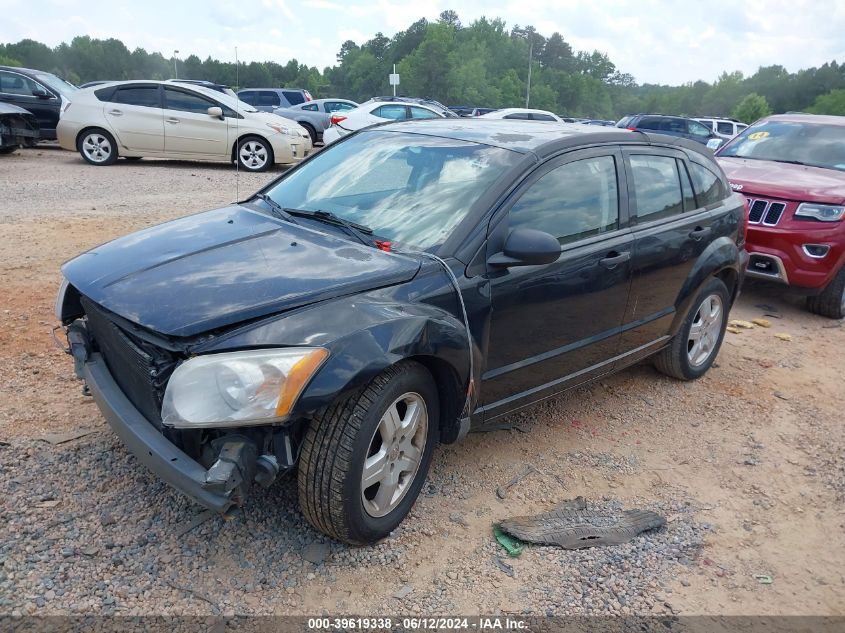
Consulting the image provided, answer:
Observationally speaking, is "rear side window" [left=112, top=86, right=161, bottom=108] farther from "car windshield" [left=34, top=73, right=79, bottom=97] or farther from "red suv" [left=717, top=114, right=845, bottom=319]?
"red suv" [left=717, top=114, right=845, bottom=319]

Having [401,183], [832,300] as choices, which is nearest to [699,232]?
[401,183]

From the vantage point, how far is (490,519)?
3105 mm

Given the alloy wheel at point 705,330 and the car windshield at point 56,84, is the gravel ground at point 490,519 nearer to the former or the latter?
the alloy wheel at point 705,330

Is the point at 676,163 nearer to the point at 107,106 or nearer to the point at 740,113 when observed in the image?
the point at 107,106

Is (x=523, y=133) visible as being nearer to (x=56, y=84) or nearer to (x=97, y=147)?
(x=97, y=147)

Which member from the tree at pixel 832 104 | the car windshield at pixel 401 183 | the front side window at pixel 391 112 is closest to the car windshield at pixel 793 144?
the car windshield at pixel 401 183

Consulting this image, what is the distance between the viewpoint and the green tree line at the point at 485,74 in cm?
8119

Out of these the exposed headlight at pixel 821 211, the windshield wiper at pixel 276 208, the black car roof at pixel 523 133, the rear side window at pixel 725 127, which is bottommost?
the windshield wiper at pixel 276 208

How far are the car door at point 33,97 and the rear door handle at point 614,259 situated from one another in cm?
1468

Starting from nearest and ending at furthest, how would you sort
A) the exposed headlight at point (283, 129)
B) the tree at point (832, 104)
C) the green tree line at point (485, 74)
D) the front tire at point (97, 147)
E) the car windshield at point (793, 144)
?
the car windshield at point (793, 144), the front tire at point (97, 147), the exposed headlight at point (283, 129), the tree at point (832, 104), the green tree line at point (485, 74)

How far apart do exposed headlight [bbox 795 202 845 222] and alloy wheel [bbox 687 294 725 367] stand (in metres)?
2.01

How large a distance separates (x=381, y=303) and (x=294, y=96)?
23164 mm

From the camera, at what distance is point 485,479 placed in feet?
11.2

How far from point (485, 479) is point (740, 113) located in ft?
287
